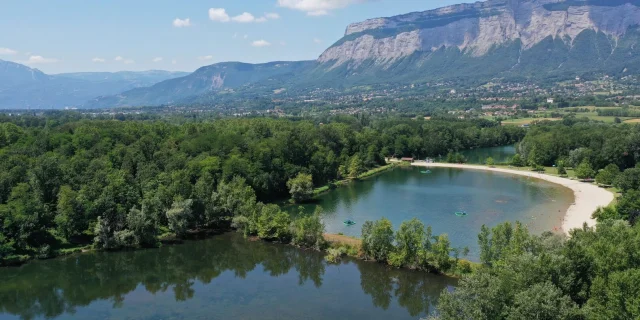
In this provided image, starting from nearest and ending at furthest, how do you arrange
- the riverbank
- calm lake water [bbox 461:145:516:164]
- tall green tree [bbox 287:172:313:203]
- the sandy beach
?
1. the sandy beach
2. tall green tree [bbox 287:172:313:203]
3. the riverbank
4. calm lake water [bbox 461:145:516:164]

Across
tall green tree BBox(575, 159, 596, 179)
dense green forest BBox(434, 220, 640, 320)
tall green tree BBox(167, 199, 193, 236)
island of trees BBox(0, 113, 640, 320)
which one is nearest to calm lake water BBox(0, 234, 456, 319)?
island of trees BBox(0, 113, 640, 320)

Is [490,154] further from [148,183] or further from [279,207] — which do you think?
[148,183]

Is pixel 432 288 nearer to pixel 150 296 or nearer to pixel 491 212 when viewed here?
pixel 150 296

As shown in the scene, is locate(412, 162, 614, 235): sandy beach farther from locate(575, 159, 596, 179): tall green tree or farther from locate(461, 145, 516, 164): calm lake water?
locate(461, 145, 516, 164): calm lake water

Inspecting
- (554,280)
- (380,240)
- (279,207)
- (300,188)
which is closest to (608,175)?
(300,188)

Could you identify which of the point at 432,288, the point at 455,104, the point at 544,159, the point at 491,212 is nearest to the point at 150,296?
the point at 432,288

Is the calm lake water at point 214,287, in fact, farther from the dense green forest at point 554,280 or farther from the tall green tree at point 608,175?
the tall green tree at point 608,175

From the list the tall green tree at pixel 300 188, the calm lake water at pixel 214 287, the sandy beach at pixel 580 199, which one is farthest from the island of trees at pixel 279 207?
the sandy beach at pixel 580 199
